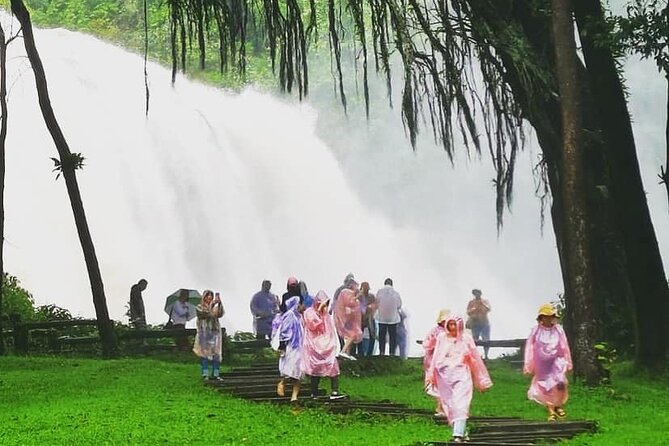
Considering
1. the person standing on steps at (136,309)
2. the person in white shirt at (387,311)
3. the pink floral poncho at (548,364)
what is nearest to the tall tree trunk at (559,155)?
the pink floral poncho at (548,364)

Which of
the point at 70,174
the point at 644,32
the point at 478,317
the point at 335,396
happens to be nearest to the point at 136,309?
the point at 70,174

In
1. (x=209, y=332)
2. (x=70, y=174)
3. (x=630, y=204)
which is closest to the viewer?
(x=209, y=332)

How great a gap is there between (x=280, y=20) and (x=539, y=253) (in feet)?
85.1

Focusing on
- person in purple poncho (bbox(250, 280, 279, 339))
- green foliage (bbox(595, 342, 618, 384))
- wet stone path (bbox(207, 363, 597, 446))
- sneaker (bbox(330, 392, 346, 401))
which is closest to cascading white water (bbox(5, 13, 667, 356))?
person in purple poncho (bbox(250, 280, 279, 339))

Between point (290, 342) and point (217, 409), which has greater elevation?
point (290, 342)

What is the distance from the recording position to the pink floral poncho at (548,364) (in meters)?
12.4

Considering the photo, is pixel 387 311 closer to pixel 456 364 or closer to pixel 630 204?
pixel 630 204

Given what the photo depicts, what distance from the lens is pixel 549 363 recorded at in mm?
12461

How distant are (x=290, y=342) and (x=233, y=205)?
20377mm

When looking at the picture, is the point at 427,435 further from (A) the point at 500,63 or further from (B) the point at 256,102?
(B) the point at 256,102

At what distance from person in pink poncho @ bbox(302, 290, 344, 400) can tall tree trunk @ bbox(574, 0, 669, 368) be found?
4.93 m

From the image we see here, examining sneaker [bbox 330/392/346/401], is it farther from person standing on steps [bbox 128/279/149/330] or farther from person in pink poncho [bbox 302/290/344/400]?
person standing on steps [bbox 128/279/149/330]

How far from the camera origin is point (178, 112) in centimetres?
3406

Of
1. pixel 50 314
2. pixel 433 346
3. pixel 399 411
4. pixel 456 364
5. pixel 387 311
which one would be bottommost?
pixel 399 411
